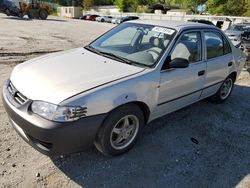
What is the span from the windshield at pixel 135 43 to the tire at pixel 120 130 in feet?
2.29

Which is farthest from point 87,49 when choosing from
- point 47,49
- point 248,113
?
point 47,49

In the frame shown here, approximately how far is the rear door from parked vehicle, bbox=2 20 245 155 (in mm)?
19

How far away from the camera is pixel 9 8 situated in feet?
86.3

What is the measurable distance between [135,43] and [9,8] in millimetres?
26593

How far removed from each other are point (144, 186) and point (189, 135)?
140 cm

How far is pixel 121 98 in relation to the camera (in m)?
2.91

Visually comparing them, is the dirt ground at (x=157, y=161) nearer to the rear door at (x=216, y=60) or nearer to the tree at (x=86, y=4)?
the rear door at (x=216, y=60)

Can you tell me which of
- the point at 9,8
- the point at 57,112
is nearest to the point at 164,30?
the point at 57,112

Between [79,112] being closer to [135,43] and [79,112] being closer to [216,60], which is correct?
[135,43]

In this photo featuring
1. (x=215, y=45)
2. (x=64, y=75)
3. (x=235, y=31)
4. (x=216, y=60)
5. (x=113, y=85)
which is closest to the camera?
(x=113, y=85)

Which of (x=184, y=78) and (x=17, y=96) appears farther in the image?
(x=184, y=78)

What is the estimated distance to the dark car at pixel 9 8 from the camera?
2605 cm

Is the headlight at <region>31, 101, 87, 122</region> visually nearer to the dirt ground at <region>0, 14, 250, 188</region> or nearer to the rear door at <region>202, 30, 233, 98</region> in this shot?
the dirt ground at <region>0, 14, 250, 188</region>

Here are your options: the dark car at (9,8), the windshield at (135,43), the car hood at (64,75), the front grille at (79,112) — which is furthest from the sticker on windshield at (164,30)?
the dark car at (9,8)
